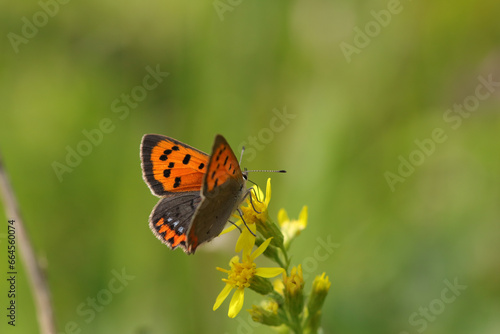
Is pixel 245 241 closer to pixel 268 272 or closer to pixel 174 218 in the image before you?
pixel 268 272

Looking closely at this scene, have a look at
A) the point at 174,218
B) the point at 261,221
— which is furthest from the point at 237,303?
the point at 174,218

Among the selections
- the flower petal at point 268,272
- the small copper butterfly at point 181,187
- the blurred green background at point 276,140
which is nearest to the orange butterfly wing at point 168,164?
the small copper butterfly at point 181,187

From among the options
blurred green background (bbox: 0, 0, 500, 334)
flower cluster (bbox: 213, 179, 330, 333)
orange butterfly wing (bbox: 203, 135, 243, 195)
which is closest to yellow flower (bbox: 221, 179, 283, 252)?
flower cluster (bbox: 213, 179, 330, 333)

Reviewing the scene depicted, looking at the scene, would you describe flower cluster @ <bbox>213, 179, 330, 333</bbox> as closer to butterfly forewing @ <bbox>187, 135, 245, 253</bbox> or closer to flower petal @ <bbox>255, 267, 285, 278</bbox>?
flower petal @ <bbox>255, 267, 285, 278</bbox>

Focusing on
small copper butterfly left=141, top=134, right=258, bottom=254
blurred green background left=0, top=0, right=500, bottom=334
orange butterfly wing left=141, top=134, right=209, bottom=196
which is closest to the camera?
small copper butterfly left=141, top=134, right=258, bottom=254

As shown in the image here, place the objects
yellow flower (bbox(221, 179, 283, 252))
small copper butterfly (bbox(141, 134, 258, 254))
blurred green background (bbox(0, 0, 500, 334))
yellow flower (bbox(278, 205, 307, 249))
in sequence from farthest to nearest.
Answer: blurred green background (bbox(0, 0, 500, 334))
yellow flower (bbox(278, 205, 307, 249))
yellow flower (bbox(221, 179, 283, 252))
small copper butterfly (bbox(141, 134, 258, 254))

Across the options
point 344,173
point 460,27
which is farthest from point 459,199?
point 460,27
